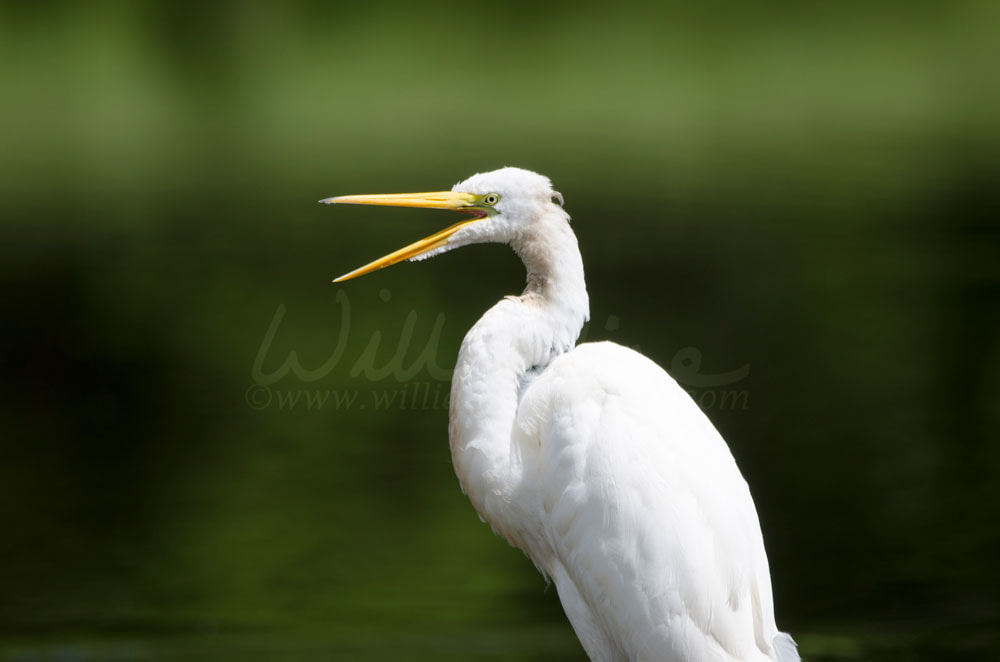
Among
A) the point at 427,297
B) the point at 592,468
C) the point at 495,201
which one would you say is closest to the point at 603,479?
the point at 592,468

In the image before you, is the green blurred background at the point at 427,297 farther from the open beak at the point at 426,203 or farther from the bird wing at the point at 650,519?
the open beak at the point at 426,203

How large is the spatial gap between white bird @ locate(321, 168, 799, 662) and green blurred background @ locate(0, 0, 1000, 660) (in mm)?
1254

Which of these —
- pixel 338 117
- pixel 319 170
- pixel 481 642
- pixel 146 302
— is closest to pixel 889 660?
pixel 481 642

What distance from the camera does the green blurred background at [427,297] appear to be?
4609 millimetres

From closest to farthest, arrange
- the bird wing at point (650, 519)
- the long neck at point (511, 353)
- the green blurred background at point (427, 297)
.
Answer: the bird wing at point (650, 519), the long neck at point (511, 353), the green blurred background at point (427, 297)

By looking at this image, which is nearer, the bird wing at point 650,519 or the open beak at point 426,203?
the bird wing at point 650,519

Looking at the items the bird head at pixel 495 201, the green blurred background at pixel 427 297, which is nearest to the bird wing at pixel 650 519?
the bird head at pixel 495 201

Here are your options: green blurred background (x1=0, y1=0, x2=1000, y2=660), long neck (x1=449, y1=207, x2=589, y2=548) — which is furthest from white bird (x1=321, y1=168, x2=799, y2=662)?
green blurred background (x1=0, y1=0, x2=1000, y2=660)

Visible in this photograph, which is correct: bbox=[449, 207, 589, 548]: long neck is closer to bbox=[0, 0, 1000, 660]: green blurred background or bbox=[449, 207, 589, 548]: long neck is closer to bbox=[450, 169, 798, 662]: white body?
bbox=[450, 169, 798, 662]: white body

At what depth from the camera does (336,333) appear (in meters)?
7.43

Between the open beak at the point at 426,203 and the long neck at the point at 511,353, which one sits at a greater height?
the open beak at the point at 426,203

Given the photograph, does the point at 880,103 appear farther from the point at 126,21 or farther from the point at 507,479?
the point at 507,479

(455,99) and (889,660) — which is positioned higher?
(455,99)

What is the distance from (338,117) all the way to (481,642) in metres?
11.2
